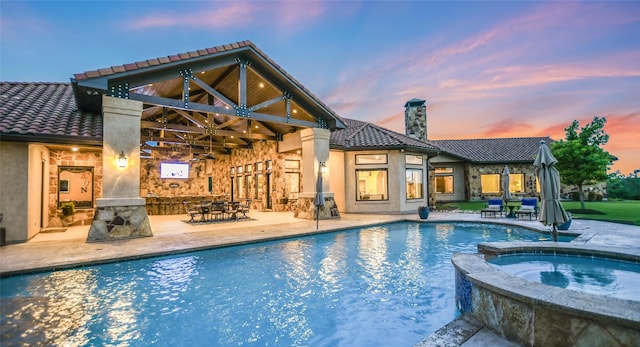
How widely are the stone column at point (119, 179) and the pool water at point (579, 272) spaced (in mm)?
8707

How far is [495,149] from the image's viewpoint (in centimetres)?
2316

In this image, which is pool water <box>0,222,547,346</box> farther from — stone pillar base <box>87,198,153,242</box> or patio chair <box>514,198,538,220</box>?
patio chair <box>514,198,538,220</box>

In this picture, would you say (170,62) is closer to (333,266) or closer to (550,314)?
(333,266)

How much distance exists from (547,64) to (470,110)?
7157 millimetres

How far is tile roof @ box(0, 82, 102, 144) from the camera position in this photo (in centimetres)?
715

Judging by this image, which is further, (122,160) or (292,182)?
(292,182)

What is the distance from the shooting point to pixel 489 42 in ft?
43.4

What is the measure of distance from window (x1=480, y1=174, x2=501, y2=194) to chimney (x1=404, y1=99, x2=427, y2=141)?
26.4 ft

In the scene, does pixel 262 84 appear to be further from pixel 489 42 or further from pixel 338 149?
pixel 489 42

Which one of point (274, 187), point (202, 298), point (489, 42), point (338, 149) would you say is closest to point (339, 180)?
point (338, 149)

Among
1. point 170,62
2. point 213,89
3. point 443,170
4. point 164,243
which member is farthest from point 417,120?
point 164,243

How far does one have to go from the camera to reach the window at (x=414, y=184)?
14.5m

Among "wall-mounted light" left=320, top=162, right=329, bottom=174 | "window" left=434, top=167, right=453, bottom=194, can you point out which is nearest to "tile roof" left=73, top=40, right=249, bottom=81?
"wall-mounted light" left=320, top=162, right=329, bottom=174

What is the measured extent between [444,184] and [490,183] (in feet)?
11.5
